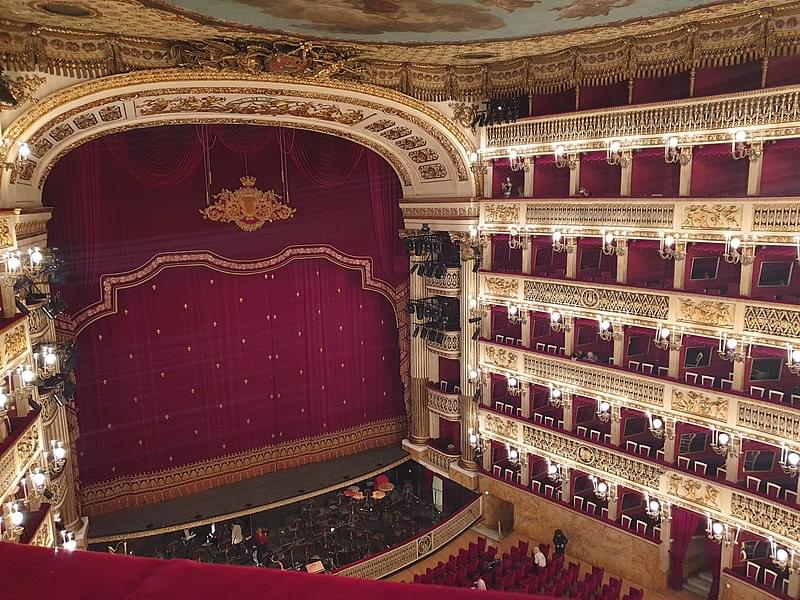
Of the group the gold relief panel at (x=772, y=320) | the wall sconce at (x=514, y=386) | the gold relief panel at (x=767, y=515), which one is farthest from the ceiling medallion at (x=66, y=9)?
the gold relief panel at (x=767, y=515)

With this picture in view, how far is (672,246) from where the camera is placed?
13.2m

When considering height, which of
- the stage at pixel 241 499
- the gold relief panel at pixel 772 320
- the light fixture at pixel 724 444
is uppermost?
the gold relief panel at pixel 772 320

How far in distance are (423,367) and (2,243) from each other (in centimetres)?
1096

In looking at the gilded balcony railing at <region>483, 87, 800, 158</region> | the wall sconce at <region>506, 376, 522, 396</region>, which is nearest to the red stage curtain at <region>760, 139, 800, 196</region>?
the gilded balcony railing at <region>483, 87, 800, 158</region>

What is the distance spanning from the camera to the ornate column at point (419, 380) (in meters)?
18.2

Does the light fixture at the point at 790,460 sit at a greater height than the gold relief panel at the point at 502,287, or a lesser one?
lesser

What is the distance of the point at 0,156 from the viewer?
36.6 ft

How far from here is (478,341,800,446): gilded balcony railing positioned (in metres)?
11.9

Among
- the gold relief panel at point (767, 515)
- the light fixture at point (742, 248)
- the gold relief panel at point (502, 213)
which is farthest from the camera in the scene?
the gold relief panel at point (502, 213)

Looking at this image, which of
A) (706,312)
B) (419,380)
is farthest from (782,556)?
(419,380)

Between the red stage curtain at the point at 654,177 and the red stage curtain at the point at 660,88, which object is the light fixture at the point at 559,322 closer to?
the red stage curtain at the point at 654,177

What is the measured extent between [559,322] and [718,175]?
4.66m

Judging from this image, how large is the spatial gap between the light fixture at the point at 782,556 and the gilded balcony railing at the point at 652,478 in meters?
0.18

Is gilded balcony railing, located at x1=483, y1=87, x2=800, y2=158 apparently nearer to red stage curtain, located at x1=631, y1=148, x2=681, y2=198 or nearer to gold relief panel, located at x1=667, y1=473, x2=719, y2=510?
red stage curtain, located at x1=631, y1=148, x2=681, y2=198
